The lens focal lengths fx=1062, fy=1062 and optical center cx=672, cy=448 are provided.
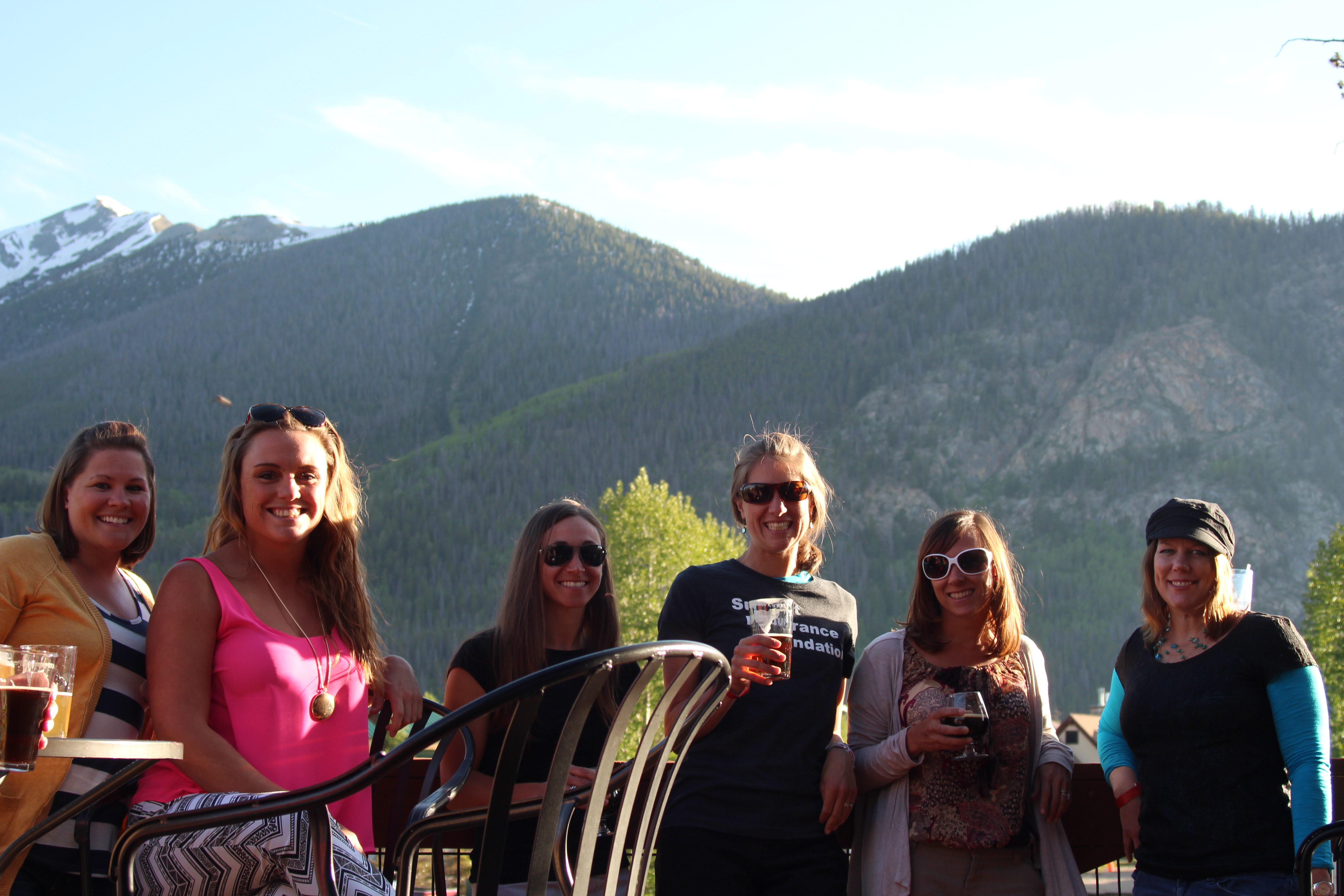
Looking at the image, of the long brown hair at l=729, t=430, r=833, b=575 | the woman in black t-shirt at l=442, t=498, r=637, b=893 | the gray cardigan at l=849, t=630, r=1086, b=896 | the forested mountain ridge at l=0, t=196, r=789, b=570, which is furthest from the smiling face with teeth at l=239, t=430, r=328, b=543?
the forested mountain ridge at l=0, t=196, r=789, b=570

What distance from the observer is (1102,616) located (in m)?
93.2

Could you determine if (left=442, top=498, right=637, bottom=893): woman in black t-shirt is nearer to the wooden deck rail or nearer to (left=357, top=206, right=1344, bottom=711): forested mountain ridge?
the wooden deck rail

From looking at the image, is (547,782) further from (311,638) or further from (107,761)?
(107,761)

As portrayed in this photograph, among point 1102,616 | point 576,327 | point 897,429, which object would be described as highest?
point 576,327

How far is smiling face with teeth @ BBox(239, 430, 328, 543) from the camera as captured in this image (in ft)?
9.20

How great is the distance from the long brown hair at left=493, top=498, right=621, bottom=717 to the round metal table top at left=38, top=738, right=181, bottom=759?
4.88 feet

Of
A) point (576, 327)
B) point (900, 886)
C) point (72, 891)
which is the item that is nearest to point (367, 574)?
point (72, 891)

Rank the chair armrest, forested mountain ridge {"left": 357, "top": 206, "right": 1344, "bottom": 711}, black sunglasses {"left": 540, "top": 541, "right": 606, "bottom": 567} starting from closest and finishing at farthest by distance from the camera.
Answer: the chair armrest → black sunglasses {"left": 540, "top": 541, "right": 606, "bottom": 567} → forested mountain ridge {"left": 357, "top": 206, "right": 1344, "bottom": 711}

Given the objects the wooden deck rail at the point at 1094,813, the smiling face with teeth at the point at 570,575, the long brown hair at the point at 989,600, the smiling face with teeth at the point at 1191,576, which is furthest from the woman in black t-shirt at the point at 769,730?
the smiling face with teeth at the point at 1191,576

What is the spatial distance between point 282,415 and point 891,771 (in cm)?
207

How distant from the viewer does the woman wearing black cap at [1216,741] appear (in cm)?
312

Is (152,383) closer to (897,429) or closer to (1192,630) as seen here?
(897,429)

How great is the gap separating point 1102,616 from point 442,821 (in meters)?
99.9

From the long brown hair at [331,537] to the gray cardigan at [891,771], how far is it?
154cm
